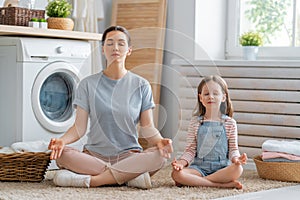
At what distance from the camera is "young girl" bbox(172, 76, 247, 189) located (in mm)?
3283

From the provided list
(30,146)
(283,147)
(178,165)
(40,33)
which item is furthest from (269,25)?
(30,146)

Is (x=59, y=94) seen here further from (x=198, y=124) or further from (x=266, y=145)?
(x=266, y=145)

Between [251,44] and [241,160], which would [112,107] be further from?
[251,44]

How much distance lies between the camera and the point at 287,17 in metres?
4.50

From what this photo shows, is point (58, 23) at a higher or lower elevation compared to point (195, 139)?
higher

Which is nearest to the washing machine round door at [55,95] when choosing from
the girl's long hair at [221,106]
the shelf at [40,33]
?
the shelf at [40,33]

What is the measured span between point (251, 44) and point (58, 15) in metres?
1.34

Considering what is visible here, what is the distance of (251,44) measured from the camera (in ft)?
14.5

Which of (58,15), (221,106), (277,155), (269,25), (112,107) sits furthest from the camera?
(269,25)

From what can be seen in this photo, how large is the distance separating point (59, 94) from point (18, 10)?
586mm

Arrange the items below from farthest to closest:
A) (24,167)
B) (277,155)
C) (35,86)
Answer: (35,86), (277,155), (24,167)

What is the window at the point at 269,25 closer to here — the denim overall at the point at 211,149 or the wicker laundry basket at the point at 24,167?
the denim overall at the point at 211,149

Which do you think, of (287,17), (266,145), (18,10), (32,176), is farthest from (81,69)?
(287,17)

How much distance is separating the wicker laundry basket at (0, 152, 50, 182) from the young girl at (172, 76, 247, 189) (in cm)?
69
